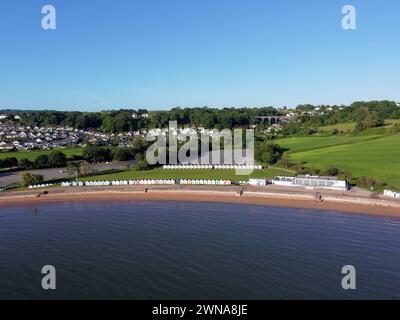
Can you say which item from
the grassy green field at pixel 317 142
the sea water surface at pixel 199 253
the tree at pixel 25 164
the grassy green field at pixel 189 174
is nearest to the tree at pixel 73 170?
the grassy green field at pixel 189 174

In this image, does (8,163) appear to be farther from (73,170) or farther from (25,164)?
(73,170)

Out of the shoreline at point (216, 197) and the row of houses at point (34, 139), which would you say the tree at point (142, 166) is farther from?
the row of houses at point (34, 139)

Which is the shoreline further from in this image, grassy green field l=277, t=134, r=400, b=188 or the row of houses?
Result: the row of houses

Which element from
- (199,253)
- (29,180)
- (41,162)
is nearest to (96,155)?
(41,162)

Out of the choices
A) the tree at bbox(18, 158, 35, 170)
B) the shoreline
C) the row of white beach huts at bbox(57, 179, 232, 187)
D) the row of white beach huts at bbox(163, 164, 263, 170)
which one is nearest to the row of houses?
the tree at bbox(18, 158, 35, 170)
